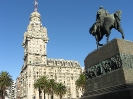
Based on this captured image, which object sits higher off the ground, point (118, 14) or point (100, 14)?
point (100, 14)

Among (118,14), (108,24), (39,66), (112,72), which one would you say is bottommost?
(112,72)

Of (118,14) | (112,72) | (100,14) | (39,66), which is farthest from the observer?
(39,66)

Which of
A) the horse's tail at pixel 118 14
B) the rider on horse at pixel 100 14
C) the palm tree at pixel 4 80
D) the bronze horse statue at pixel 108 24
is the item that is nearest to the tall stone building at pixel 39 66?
the palm tree at pixel 4 80

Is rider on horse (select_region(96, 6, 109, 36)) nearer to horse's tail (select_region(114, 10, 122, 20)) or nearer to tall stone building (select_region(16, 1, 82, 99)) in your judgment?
horse's tail (select_region(114, 10, 122, 20))

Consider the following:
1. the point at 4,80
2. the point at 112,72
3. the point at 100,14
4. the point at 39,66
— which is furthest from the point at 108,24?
the point at 39,66

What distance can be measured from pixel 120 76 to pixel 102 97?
9.01 ft

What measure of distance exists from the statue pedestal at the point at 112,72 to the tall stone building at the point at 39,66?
87.1m

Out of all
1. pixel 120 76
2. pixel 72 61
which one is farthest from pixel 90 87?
pixel 72 61

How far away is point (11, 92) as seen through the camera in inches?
7830

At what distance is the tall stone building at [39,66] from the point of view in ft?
353

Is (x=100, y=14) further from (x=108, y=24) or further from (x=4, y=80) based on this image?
(x=4, y=80)

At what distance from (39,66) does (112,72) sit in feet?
313

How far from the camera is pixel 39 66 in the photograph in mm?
110812

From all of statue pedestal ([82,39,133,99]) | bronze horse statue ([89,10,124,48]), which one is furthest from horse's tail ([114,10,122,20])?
statue pedestal ([82,39,133,99])
